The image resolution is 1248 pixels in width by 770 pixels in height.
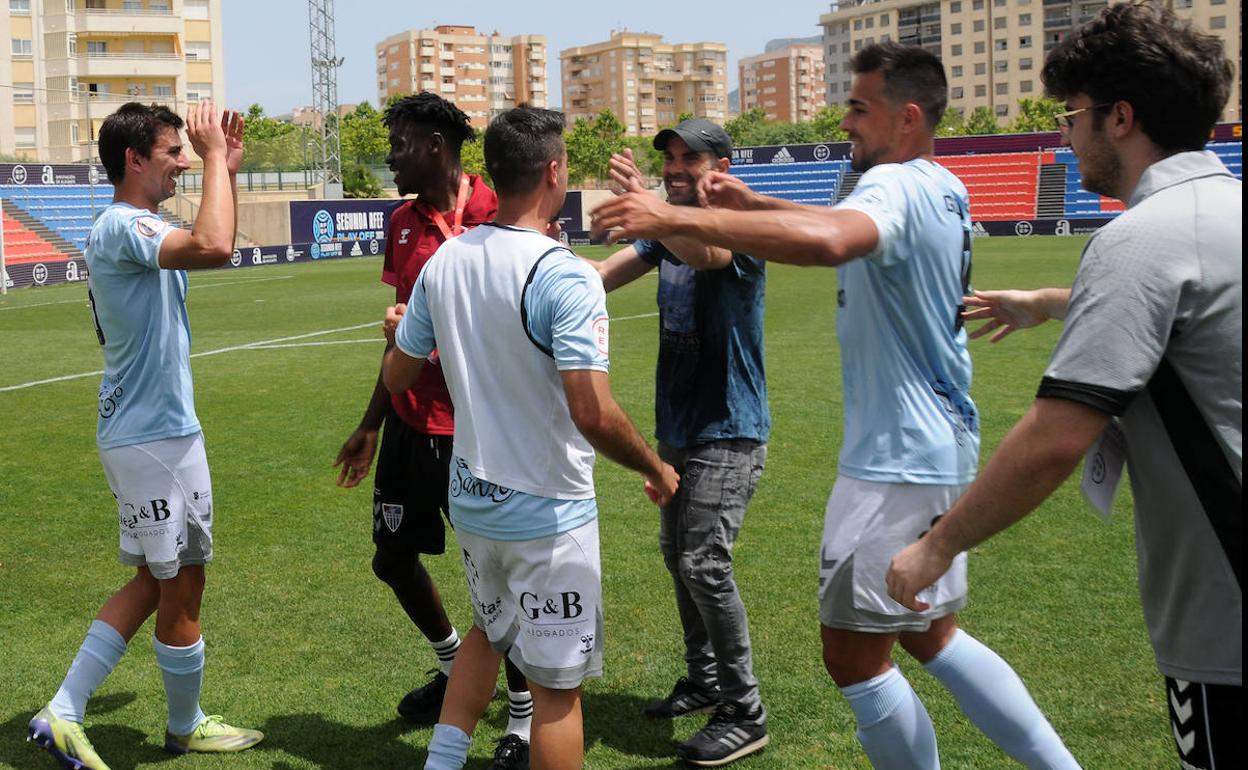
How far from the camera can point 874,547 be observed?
133 inches

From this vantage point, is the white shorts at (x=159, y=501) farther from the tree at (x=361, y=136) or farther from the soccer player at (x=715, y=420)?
the tree at (x=361, y=136)

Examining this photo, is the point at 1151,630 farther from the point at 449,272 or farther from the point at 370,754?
the point at 370,754

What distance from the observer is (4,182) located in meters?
35.7

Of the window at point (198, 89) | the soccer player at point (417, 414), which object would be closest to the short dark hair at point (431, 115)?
the soccer player at point (417, 414)

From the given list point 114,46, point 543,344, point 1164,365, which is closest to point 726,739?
point 543,344

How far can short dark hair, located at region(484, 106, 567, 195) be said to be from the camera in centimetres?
362

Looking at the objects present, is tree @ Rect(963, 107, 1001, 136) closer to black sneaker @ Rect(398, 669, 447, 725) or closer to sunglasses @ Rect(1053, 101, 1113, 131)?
black sneaker @ Rect(398, 669, 447, 725)

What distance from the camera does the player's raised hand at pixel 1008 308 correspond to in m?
3.72

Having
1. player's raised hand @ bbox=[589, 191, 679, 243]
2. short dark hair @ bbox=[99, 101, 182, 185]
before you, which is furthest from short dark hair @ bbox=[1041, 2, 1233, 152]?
short dark hair @ bbox=[99, 101, 182, 185]

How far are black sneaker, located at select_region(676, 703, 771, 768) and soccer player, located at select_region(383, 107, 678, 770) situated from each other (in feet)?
3.09

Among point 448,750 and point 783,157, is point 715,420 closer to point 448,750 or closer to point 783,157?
point 448,750

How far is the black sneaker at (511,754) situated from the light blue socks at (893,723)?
1.42m

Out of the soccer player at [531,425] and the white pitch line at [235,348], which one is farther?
the white pitch line at [235,348]

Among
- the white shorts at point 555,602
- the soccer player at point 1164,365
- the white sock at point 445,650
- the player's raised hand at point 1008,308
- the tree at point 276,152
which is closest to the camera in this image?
the soccer player at point 1164,365
